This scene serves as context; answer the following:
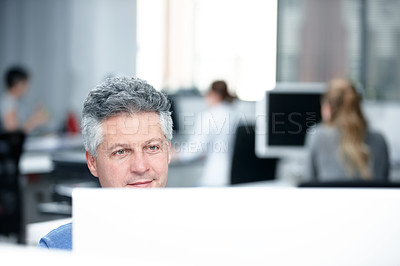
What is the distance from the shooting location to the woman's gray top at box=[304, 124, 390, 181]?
2920 mm

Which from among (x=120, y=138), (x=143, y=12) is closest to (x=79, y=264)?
(x=120, y=138)

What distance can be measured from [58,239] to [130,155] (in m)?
0.26

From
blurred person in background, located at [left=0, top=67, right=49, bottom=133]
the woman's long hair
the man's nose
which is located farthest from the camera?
blurred person in background, located at [left=0, top=67, right=49, bottom=133]

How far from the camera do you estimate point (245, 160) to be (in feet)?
12.8

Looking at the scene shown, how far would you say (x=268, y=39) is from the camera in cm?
605

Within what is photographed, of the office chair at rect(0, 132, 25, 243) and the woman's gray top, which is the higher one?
the woman's gray top

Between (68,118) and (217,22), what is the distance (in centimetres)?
186

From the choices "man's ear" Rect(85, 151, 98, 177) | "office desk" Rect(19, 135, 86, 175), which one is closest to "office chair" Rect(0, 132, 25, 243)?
"office desk" Rect(19, 135, 86, 175)

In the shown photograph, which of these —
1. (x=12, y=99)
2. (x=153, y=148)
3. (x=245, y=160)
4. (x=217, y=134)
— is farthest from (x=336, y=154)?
(x=12, y=99)

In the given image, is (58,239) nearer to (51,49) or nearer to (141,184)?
(141,184)

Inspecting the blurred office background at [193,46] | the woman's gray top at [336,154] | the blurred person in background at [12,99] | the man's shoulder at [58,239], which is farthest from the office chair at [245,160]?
the man's shoulder at [58,239]

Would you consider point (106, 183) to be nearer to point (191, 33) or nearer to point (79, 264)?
point (79, 264)

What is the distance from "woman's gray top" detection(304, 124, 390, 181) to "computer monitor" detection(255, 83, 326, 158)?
654 millimetres

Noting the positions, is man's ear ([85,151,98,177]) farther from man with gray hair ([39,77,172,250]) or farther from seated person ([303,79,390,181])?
seated person ([303,79,390,181])
